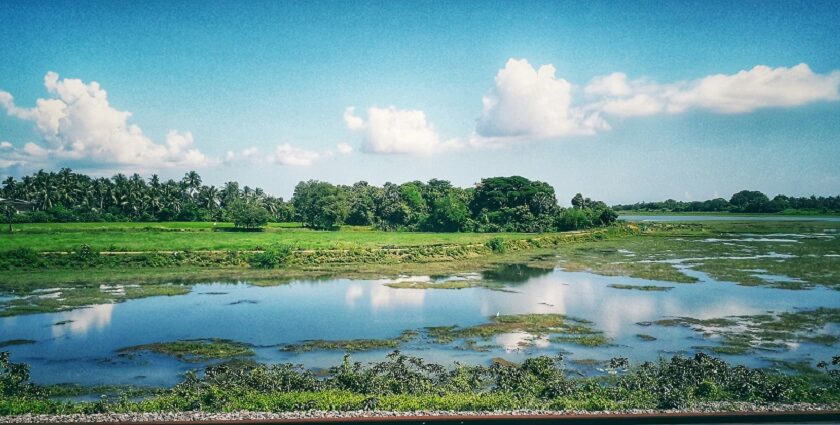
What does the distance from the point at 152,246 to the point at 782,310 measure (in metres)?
54.5

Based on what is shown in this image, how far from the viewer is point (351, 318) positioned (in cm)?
2850

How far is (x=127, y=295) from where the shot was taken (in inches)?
1336

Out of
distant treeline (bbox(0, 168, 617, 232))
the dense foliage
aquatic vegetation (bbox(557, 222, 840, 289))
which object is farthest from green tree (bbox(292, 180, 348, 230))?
the dense foliage

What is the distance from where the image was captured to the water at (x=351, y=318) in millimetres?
20922

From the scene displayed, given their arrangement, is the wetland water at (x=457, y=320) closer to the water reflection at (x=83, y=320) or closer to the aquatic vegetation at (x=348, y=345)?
the water reflection at (x=83, y=320)

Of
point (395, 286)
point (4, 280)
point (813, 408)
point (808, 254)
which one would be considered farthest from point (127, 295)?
point (808, 254)

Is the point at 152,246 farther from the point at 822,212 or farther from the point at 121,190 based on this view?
the point at 822,212

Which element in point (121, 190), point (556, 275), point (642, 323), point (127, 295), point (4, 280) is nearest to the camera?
point (642, 323)

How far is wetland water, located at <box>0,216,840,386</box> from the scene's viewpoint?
2114 cm

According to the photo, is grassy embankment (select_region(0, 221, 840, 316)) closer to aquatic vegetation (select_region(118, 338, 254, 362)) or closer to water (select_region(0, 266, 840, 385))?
water (select_region(0, 266, 840, 385))

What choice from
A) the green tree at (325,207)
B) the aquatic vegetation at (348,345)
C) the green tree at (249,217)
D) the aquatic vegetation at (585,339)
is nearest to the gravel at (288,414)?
the aquatic vegetation at (348,345)

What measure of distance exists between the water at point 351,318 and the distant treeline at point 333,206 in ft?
176

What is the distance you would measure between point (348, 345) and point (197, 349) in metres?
6.77

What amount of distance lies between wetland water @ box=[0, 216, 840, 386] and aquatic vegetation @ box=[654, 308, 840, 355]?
0.06 metres
